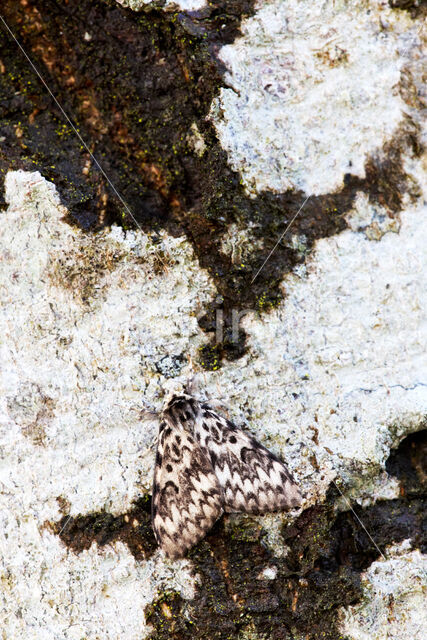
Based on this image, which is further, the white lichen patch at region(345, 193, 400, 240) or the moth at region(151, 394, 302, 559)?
the white lichen patch at region(345, 193, 400, 240)

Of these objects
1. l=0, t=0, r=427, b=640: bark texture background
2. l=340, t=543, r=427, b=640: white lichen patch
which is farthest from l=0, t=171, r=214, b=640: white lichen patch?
l=340, t=543, r=427, b=640: white lichen patch

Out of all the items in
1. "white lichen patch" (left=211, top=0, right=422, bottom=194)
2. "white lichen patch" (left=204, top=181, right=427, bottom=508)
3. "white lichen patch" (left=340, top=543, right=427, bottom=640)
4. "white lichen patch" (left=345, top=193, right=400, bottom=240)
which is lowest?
"white lichen patch" (left=340, top=543, right=427, bottom=640)

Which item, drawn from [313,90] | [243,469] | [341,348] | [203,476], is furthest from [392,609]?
[313,90]

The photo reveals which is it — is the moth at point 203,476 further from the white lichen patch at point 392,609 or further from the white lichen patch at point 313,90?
the white lichen patch at point 313,90

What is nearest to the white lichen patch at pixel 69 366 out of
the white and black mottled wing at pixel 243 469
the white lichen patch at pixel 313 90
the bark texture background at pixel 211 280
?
the bark texture background at pixel 211 280

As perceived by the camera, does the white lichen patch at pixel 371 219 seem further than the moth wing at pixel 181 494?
Yes

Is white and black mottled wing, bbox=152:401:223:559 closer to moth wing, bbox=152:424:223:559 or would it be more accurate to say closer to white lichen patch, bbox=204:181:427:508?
moth wing, bbox=152:424:223:559

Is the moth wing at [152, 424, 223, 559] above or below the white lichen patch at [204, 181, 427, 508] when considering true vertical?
below

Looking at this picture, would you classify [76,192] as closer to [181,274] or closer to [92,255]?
[92,255]
